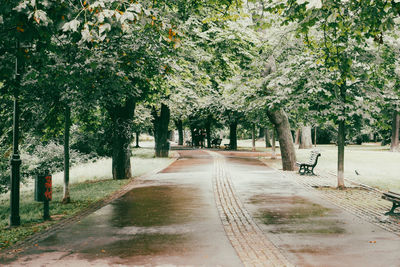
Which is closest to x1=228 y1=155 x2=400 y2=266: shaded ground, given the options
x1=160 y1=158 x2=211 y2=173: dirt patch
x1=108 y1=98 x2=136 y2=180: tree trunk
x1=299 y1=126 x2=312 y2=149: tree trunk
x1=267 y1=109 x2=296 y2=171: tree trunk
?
x1=108 y1=98 x2=136 y2=180: tree trunk

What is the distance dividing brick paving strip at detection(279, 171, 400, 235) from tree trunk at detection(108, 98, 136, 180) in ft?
21.5

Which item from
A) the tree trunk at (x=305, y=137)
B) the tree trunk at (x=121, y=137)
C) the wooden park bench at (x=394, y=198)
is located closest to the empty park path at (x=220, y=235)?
the wooden park bench at (x=394, y=198)

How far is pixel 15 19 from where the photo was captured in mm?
5656

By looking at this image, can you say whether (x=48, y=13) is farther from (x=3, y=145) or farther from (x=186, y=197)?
(x=3, y=145)

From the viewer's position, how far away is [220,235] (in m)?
7.29

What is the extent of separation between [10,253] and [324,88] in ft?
32.8

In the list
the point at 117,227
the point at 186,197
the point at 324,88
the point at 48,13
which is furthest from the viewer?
the point at 324,88

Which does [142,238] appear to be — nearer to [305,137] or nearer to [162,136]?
[162,136]

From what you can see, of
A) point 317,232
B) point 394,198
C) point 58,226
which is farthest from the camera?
point 394,198

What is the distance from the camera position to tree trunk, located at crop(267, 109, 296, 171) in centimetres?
1950

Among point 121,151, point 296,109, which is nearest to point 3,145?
point 121,151

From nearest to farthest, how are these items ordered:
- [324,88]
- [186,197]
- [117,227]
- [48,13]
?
1. [48,13]
2. [117,227]
3. [186,197]
4. [324,88]

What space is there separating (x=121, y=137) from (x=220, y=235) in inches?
386

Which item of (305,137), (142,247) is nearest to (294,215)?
(142,247)
